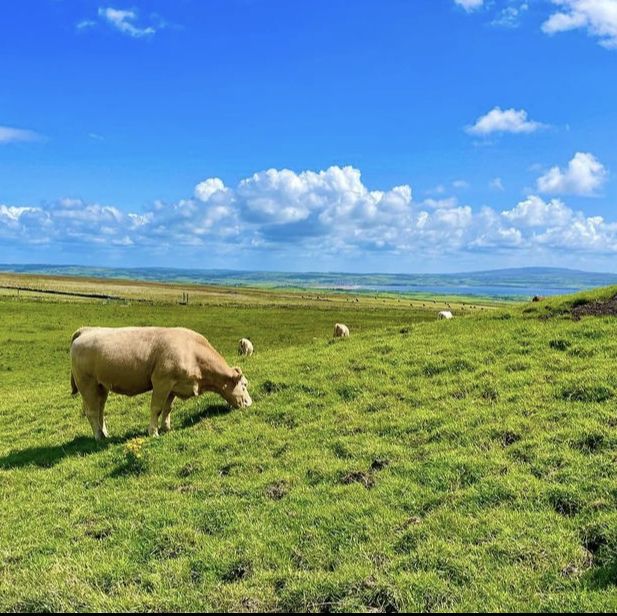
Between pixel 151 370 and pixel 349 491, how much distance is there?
7250mm

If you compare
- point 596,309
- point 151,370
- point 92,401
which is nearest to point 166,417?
point 151,370

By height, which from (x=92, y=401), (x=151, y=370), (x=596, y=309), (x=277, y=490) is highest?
(x=596, y=309)

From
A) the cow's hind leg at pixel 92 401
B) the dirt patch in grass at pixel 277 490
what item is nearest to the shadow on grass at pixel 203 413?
the cow's hind leg at pixel 92 401

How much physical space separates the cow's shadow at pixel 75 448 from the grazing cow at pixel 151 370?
0.44 m

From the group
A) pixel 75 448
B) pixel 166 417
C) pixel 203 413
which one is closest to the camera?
pixel 75 448

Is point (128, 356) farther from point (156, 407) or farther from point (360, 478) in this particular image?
point (360, 478)

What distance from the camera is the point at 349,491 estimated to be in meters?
9.77

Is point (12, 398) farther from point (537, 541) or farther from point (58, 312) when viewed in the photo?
point (58, 312)

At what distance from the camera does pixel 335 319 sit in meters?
77.4

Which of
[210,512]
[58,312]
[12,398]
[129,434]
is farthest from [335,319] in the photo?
[210,512]

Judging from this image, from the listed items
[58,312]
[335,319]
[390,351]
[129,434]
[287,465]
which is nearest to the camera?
[287,465]

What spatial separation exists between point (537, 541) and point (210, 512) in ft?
17.5

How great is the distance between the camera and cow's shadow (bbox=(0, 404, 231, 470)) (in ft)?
44.7

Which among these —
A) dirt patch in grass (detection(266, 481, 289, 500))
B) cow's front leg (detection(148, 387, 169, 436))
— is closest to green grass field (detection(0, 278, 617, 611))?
dirt patch in grass (detection(266, 481, 289, 500))
